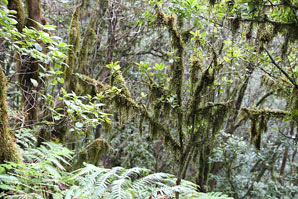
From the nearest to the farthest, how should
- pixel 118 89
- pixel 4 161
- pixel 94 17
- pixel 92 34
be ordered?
1. pixel 4 161
2. pixel 118 89
3. pixel 92 34
4. pixel 94 17

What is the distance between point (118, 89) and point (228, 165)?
17.4ft

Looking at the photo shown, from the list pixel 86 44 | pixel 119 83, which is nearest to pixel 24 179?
pixel 119 83

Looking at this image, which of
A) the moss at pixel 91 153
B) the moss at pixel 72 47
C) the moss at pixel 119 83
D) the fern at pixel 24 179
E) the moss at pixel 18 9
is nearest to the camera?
the fern at pixel 24 179

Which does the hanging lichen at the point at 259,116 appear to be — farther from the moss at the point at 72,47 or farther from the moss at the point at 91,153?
the moss at the point at 72,47

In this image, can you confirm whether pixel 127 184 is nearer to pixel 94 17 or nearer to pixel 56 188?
pixel 56 188

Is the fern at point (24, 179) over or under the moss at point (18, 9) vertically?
A: under

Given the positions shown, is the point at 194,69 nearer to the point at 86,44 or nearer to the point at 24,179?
the point at 24,179

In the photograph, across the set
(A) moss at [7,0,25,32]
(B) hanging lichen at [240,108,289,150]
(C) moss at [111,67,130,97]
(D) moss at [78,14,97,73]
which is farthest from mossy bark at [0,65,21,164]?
(D) moss at [78,14,97,73]

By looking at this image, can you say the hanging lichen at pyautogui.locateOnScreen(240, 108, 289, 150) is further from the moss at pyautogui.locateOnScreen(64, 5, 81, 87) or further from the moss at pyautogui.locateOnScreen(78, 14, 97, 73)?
the moss at pyautogui.locateOnScreen(78, 14, 97, 73)

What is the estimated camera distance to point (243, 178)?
7465mm

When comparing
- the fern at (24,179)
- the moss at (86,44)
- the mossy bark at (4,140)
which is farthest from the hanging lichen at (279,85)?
the moss at (86,44)

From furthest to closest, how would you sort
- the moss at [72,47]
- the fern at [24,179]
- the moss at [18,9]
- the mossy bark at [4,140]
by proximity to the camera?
the moss at [72,47] → the moss at [18,9] → the mossy bark at [4,140] → the fern at [24,179]

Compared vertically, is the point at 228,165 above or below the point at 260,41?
below

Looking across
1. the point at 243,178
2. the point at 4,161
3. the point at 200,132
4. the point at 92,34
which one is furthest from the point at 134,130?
the point at 4,161
